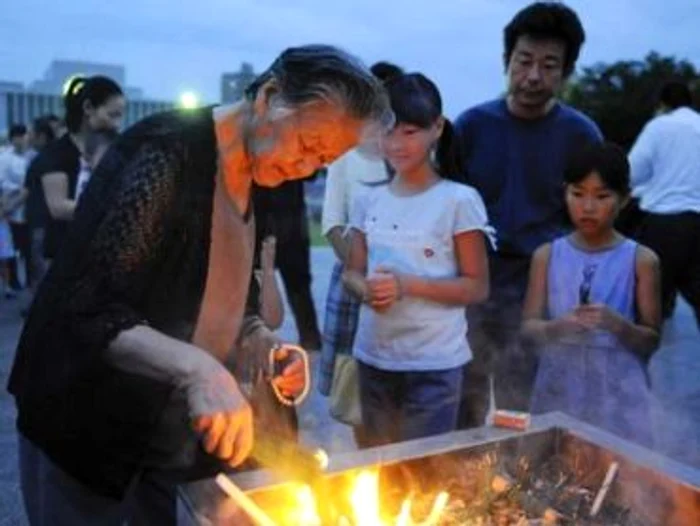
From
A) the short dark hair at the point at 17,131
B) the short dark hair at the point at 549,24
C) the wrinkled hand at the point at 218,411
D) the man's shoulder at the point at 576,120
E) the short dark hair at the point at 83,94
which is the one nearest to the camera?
the wrinkled hand at the point at 218,411

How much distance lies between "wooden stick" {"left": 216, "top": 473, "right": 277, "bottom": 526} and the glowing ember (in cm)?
8

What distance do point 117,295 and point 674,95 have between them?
4866 millimetres

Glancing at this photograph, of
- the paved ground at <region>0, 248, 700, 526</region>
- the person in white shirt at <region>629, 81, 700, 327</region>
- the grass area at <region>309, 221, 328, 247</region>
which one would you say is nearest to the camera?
the paved ground at <region>0, 248, 700, 526</region>

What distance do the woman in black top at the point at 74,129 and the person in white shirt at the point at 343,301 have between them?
4.65 feet

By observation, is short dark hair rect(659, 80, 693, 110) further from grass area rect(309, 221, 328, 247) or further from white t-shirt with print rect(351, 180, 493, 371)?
grass area rect(309, 221, 328, 247)

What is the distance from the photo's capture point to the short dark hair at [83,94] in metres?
3.86

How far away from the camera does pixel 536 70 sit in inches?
110

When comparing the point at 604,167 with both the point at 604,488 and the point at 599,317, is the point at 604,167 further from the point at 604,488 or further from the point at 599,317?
the point at 604,488

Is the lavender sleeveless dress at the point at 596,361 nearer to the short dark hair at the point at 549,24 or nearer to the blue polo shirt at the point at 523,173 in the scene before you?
the blue polo shirt at the point at 523,173

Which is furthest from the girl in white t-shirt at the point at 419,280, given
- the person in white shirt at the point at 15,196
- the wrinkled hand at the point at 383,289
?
the person in white shirt at the point at 15,196

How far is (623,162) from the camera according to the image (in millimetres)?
2523

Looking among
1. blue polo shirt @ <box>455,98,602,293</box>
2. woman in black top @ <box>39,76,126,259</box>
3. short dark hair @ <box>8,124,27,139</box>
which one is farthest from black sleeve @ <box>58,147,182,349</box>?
short dark hair @ <box>8,124,27,139</box>

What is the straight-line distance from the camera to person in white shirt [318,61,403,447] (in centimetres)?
287

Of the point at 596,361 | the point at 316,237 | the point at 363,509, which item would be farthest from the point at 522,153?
the point at 316,237
